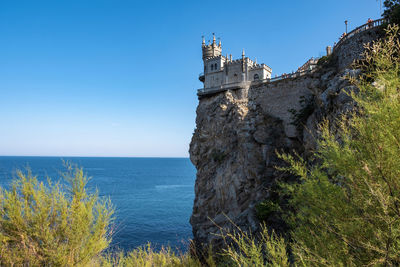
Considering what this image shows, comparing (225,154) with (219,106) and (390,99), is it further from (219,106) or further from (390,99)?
(390,99)

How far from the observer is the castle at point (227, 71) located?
24.8 m

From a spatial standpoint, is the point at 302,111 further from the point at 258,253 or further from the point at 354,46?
the point at 258,253

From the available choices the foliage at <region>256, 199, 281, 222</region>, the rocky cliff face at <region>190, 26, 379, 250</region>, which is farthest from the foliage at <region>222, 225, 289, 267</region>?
the rocky cliff face at <region>190, 26, 379, 250</region>

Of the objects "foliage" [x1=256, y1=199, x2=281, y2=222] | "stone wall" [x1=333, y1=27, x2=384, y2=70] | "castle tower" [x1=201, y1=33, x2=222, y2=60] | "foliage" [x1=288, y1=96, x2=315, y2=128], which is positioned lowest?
"foliage" [x1=256, y1=199, x2=281, y2=222]

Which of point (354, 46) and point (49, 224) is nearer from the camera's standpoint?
point (49, 224)

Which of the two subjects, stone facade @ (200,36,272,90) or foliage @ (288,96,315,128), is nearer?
foliage @ (288,96,315,128)

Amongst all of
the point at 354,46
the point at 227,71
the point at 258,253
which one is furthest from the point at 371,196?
the point at 227,71

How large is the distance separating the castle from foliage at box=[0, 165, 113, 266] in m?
20.9

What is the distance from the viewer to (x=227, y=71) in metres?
26.8

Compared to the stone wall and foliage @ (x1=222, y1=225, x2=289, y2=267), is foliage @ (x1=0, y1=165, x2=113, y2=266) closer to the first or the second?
foliage @ (x1=222, y1=225, x2=289, y2=267)

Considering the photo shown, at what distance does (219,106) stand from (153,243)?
754 inches

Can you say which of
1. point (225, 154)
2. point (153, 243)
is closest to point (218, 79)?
point (225, 154)

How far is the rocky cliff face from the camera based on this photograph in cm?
1723

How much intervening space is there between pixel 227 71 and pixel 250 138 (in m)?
10.3
